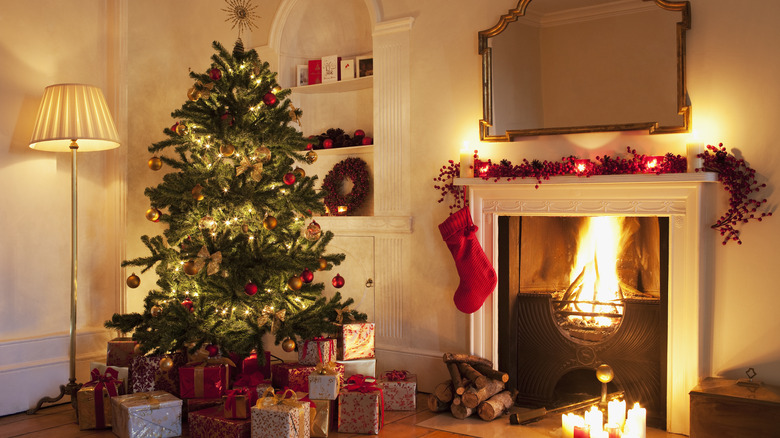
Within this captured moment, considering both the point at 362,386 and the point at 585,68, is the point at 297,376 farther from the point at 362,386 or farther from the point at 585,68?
the point at 585,68

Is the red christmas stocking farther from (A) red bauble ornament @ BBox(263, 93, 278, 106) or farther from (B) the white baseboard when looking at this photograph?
(B) the white baseboard

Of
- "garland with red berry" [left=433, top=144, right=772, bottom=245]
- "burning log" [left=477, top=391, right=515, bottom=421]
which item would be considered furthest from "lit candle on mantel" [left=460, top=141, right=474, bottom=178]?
"burning log" [left=477, top=391, right=515, bottom=421]

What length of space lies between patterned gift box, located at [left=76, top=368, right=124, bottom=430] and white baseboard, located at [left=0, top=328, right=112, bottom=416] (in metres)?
0.64

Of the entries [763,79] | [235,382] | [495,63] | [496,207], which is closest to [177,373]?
[235,382]

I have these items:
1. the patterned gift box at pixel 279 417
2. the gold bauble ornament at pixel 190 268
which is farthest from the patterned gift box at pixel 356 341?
the gold bauble ornament at pixel 190 268

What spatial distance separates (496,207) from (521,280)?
18.9 inches

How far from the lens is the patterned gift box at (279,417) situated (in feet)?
9.96

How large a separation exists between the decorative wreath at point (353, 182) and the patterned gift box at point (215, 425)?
1.82 metres

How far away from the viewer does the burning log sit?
3637 mm

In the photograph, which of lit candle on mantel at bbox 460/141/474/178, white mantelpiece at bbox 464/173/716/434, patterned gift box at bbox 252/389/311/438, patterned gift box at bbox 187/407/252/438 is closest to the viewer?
patterned gift box at bbox 252/389/311/438

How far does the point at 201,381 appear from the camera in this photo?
353 centimetres

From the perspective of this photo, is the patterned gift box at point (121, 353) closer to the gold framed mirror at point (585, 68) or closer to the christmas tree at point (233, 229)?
the christmas tree at point (233, 229)

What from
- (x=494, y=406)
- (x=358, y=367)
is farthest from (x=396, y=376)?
(x=494, y=406)

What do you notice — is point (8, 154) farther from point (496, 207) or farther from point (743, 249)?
point (743, 249)
